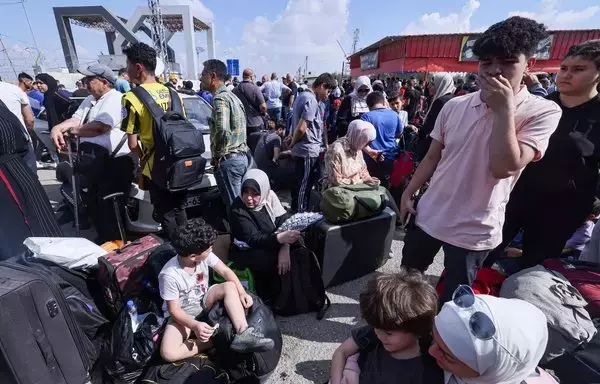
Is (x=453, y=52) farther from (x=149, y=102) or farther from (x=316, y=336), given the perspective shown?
(x=316, y=336)

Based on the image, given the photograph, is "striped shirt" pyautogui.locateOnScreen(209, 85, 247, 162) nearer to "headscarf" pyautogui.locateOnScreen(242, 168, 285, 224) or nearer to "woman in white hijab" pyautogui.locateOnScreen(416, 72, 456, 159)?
"headscarf" pyautogui.locateOnScreen(242, 168, 285, 224)

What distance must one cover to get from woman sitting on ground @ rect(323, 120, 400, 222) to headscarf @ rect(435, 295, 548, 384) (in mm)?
2082

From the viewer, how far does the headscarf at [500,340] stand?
924 mm

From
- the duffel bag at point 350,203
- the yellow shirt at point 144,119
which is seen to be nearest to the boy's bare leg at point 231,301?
the duffel bag at point 350,203

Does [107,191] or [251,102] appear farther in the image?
[251,102]

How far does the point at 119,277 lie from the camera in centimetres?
213

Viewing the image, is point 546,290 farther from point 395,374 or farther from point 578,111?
point 578,111

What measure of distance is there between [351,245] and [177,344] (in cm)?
160

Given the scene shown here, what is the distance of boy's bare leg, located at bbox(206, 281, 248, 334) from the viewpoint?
193 centimetres

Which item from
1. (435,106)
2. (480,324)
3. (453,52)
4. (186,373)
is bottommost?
(186,373)

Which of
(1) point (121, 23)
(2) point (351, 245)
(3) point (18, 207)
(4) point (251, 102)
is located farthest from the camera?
(1) point (121, 23)

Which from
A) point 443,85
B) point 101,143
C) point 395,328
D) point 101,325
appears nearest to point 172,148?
point 101,143

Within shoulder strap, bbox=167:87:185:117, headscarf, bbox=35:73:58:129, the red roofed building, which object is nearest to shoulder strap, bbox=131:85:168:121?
shoulder strap, bbox=167:87:185:117

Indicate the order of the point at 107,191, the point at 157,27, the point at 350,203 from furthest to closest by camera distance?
the point at 157,27, the point at 107,191, the point at 350,203
